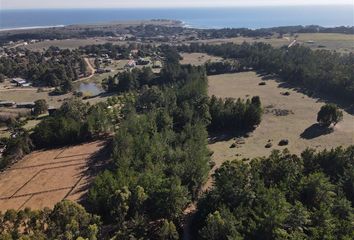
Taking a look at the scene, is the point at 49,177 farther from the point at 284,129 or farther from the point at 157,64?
the point at 157,64

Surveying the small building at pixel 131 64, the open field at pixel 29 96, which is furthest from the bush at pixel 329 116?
the small building at pixel 131 64

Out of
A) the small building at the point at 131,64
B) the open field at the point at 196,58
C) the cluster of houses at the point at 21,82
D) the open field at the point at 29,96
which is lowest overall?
the open field at the point at 29,96

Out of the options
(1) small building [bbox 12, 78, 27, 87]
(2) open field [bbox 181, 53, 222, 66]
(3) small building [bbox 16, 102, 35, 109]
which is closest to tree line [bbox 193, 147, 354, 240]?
(3) small building [bbox 16, 102, 35, 109]

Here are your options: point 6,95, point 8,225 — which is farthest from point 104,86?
point 8,225

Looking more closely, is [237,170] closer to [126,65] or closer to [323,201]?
[323,201]

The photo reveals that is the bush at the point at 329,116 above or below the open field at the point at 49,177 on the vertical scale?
above

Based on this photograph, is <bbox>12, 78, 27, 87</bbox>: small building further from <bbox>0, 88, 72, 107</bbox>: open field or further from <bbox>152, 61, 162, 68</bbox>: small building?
<bbox>152, 61, 162, 68</bbox>: small building

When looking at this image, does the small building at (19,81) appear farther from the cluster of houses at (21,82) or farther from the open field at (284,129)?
the open field at (284,129)
